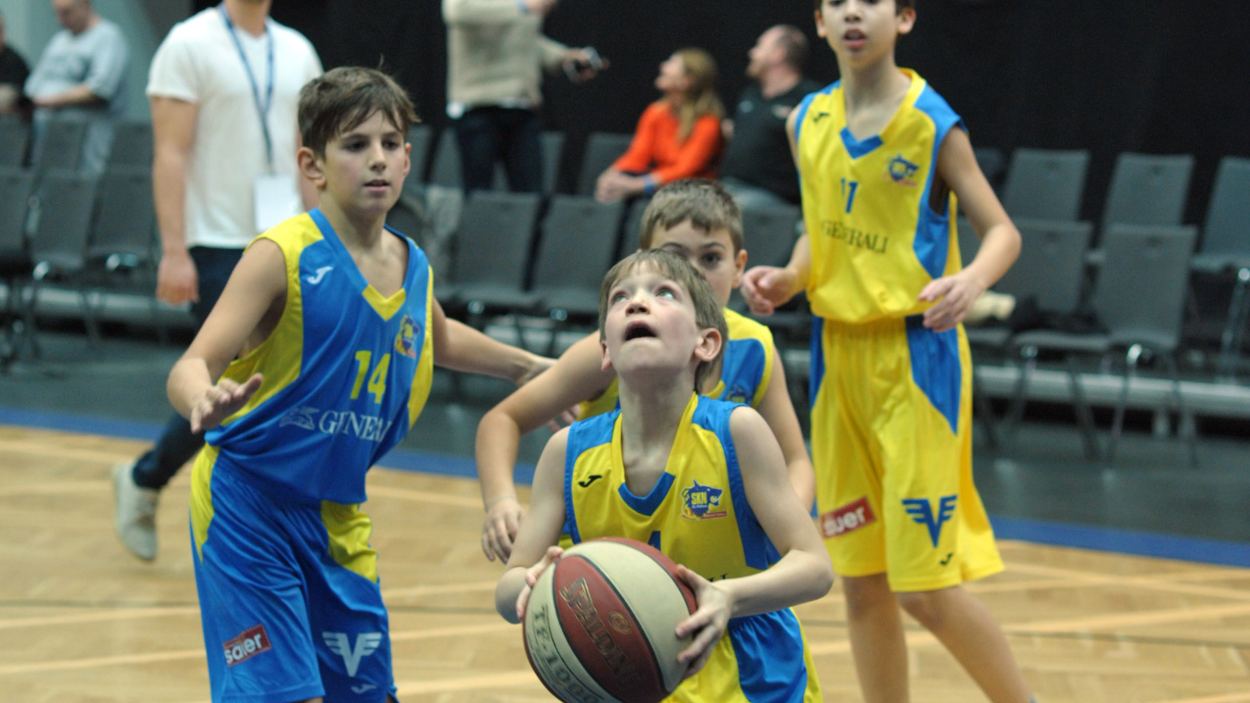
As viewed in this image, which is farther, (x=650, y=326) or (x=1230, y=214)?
(x=1230, y=214)

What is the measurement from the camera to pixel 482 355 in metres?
3.31

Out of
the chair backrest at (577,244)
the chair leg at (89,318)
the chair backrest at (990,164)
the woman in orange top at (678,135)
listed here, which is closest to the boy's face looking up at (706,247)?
the chair backrest at (577,244)

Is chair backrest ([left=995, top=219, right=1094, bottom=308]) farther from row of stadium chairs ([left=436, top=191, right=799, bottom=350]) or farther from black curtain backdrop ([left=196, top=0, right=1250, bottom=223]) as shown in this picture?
black curtain backdrop ([left=196, top=0, right=1250, bottom=223])

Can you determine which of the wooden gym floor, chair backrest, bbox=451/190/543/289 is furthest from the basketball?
chair backrest, bbox=451/190/543/289

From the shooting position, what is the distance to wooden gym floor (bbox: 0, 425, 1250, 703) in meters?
4.26

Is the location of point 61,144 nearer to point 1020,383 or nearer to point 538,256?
point 538,256

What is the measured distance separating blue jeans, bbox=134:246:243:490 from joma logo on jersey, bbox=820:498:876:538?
2.05m

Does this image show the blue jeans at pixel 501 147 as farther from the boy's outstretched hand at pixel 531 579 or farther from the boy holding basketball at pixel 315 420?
the boy's outstretched hand at pixel 531 579

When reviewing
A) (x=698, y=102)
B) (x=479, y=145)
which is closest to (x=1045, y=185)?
(x=698, y=102)

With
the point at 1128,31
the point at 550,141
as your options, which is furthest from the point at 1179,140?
the point at 550,141

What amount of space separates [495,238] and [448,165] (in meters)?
1.79

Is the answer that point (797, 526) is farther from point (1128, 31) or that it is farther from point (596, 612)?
point (1128, 31)

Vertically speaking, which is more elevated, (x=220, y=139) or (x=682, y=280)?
(x=682, y=280)

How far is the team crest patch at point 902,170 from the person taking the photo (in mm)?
3572
